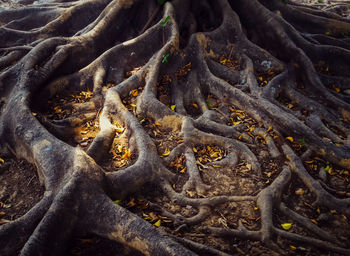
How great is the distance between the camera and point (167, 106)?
3.98 m

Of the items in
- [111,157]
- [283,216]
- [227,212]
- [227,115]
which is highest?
[111,157]

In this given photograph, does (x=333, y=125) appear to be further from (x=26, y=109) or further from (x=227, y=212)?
(x=26, y=109)

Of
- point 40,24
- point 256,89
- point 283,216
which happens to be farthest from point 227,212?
point 40,24

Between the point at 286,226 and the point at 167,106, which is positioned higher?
the point at 167,106

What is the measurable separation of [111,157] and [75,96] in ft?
5.37

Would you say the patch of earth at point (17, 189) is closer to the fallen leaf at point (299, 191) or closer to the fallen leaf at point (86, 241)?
the fallen leaf at point (86, 241)

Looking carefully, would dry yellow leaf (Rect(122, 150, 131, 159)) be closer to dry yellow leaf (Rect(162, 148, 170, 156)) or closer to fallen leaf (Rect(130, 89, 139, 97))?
dry yellow leaf (Rect(162, 148, 170, 156))

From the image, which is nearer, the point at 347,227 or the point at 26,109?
the point at 347,227

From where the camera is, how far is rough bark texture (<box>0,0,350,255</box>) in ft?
7.63

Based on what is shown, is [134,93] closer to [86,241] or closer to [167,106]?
[167,106]

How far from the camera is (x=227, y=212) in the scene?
2.64 metres

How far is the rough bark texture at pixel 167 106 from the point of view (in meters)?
2.32

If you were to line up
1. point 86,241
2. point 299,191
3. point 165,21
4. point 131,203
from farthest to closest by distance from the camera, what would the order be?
point 165,21 → point 299,191 → point 131,203 → point 86,241

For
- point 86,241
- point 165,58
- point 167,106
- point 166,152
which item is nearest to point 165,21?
point 165,58
